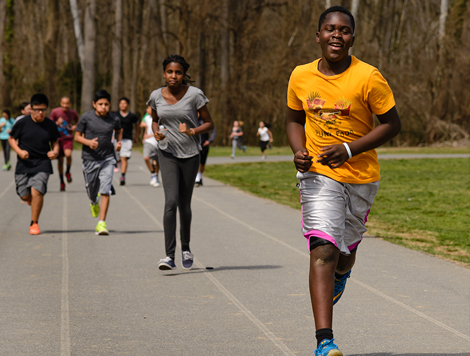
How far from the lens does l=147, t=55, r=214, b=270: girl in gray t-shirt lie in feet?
23.3

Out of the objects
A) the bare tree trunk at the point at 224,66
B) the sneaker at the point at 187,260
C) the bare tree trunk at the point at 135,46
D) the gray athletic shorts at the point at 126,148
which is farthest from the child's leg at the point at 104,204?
the bare tree trunk at the point at 135,46

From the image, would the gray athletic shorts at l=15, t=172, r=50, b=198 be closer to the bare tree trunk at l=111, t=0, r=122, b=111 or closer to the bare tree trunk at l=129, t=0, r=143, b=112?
the bare tree trunk at l=111, t=0, r=122, b=111

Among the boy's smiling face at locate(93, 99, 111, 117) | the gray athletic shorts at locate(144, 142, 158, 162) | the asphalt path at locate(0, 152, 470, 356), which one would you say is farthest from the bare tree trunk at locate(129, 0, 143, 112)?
the asphalt path at locate(0, 152, 470, 356)

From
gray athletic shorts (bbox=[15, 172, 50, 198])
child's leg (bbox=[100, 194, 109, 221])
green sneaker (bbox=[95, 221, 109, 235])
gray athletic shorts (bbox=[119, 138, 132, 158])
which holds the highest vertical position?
gray athletic shorts (bbox=[15, 172, 50, 198])

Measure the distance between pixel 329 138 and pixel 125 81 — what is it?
51.9 metres

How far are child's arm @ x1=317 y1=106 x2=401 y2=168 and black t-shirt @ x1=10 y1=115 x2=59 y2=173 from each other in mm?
6494

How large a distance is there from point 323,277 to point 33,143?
6.69 meters

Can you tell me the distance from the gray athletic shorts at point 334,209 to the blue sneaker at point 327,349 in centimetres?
54

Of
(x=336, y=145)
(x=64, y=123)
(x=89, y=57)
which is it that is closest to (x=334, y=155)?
(x=336, y=145)

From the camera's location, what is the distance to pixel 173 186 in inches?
279

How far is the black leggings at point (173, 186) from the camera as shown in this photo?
7.08 m

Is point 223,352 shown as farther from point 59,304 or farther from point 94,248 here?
point 94,248

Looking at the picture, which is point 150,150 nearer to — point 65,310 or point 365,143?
point 65,310

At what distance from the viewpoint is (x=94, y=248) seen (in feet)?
28.9
